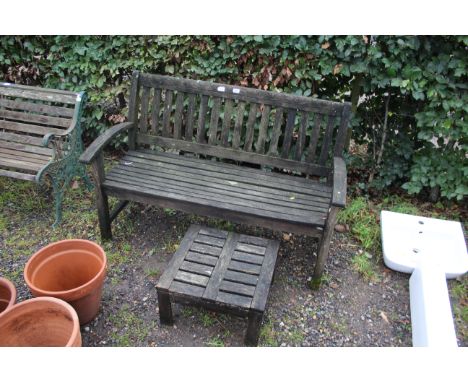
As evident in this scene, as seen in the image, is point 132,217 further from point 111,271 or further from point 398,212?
point 398,212

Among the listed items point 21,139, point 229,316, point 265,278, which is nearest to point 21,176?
point 21,139

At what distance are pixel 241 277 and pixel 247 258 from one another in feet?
0.63

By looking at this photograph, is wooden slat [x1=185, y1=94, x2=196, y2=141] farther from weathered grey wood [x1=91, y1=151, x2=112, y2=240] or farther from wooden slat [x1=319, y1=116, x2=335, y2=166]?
wooden slat [x1=319, y1=116, x2=335, y2=166]

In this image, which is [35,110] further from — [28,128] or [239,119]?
[239,119]

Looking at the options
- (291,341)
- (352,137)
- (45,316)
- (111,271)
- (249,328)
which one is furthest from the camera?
(352,137)

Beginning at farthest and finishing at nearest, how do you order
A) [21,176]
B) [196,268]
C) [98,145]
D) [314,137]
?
[21,176]
[314,137]
[98,145]
[196,268]

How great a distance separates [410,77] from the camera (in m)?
3.12

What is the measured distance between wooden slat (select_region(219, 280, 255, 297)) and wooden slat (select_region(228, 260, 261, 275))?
4.9 inches

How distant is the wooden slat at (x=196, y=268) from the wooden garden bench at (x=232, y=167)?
0.47m

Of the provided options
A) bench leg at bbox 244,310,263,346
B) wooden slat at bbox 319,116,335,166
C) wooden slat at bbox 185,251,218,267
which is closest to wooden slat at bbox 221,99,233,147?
wooden slat at bbox 319,116,335,166

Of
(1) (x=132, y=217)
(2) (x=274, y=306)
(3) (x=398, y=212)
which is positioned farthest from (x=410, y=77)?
(1) (x=132, y=217)

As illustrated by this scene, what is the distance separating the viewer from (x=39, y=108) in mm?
3666

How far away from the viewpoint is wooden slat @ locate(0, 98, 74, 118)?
3584 millimetres

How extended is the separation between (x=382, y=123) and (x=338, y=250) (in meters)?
1.37
